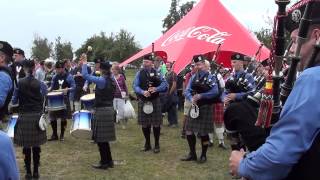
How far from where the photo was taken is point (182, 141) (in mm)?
10266

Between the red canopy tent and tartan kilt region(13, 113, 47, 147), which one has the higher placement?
the red canopy tent

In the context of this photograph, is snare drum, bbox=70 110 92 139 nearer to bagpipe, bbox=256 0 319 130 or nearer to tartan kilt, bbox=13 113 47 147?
tartan kilt, bbox=13 113 47 147

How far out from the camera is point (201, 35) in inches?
381

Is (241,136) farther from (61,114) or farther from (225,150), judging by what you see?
(61,114)

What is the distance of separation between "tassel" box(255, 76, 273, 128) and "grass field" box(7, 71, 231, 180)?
16.8 feet

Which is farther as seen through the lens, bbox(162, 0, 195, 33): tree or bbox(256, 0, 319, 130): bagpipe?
bbox(162, 0, 195, 33): tree

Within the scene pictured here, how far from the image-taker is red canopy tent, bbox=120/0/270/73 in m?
9.29

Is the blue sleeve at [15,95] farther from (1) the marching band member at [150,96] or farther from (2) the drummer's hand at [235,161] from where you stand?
(2) the drummer's hand at [235,161]

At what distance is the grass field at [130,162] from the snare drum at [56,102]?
797 millimetres

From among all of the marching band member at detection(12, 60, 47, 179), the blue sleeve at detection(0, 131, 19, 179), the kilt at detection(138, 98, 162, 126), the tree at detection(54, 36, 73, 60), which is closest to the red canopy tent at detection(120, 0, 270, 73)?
the kilt at detection(138, 98, 162, 126)

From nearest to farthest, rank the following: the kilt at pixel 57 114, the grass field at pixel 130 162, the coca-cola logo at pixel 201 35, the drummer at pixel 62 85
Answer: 1. the grass field at pixel 130 162
2. the coca-cola logo at pixel 201 35
3. the kilt at pixel 57 114
4. the drummer at pixel 62 85

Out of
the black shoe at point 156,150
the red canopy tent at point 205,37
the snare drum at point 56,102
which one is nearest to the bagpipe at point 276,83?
the red canopy tent at point 205,37

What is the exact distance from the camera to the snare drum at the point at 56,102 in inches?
381

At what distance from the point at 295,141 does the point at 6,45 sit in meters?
3.71
